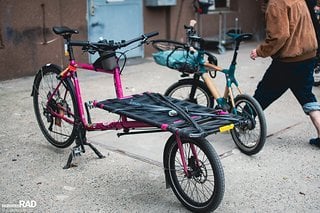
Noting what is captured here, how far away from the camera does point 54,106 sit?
470 centimetres

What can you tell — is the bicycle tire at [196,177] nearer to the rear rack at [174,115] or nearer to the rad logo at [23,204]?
the rear rack at [174,115]

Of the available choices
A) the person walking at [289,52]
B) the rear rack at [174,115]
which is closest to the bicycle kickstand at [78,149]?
the rear rack at [174,115]

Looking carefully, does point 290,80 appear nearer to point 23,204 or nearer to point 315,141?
point 315,141

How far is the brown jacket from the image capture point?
4477 millimetres

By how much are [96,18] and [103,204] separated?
5.98 m

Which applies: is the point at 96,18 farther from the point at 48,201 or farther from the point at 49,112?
the point at 48,201

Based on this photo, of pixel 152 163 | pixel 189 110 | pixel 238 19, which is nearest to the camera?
pixel 189 110

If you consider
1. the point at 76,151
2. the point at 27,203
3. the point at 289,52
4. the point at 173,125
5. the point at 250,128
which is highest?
the point at 289,52

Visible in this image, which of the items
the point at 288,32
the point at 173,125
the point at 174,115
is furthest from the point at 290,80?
the point at 173,125

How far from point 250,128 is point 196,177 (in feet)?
4.09

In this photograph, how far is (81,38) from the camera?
890cm

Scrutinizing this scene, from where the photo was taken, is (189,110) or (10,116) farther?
(10,116)

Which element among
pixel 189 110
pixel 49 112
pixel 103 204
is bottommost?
pixel 103 204

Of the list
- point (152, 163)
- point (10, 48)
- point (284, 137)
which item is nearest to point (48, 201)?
point (152, 163)
